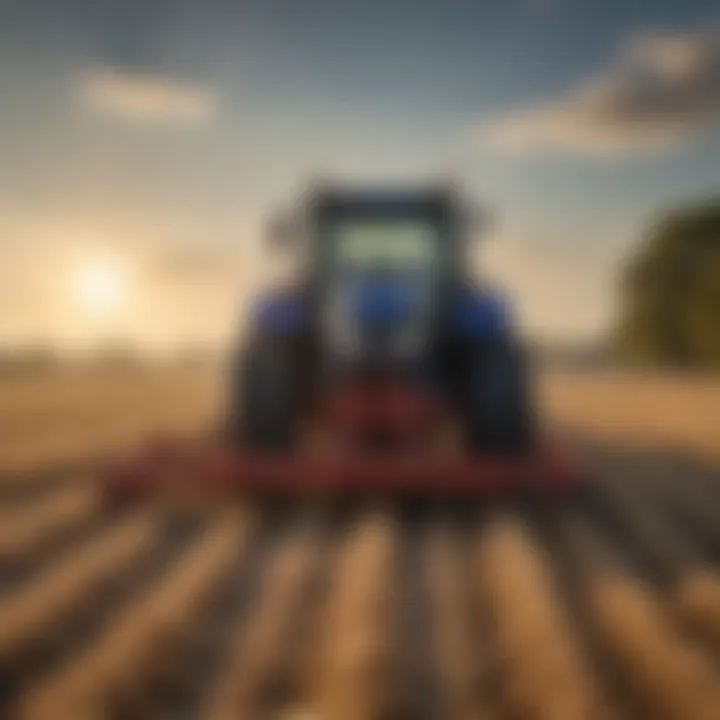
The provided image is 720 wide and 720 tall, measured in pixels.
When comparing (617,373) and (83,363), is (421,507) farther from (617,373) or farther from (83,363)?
(83,363)

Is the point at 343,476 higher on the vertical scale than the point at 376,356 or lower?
lower

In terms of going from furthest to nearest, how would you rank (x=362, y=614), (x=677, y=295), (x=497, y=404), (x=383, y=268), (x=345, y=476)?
(x=677, y=295), (x=383, y=268), (x=497, y=404), (x=345, y=476), (x=362, y=614)

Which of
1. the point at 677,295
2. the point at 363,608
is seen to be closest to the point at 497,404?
the point at 363,608

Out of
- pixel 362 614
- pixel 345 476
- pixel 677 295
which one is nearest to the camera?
pixel 362 614

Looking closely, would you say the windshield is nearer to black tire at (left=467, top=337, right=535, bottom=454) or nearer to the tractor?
the tractor

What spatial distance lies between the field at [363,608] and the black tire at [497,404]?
39cm

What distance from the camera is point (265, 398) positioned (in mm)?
3646

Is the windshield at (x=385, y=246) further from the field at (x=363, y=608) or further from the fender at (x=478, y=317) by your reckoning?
the field at (x=363, y=608)

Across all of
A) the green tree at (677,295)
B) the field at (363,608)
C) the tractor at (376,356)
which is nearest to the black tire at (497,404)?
the tractor at (376,356)

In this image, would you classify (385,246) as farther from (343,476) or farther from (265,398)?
(343,476)

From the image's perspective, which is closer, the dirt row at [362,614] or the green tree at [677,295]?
the dirt row at [362,614]

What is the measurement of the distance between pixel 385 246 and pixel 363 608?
2220 mm

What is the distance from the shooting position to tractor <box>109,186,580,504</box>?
358cm

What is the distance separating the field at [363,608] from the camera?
1489mm
